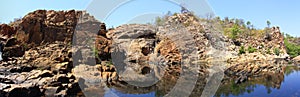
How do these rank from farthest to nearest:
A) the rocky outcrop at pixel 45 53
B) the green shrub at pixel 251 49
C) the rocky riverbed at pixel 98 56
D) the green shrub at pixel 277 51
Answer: the green shrub at pixel 277 51 → the green shrub at pixel 251 49 → the rocky riverbed at pixel 98 56 → the rocky outcrop at pixel 45 53

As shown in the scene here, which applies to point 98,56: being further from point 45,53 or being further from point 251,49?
point 251,49

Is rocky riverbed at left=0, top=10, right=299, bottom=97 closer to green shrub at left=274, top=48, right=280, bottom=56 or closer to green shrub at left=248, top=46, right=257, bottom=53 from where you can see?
green shrub at left=248, top=46, right=257, bottom=53

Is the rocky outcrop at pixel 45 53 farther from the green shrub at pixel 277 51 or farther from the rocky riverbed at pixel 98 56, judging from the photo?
the green shrub at pixel 277 51

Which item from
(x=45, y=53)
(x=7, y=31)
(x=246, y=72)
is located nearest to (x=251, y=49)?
(x=246, y=72)

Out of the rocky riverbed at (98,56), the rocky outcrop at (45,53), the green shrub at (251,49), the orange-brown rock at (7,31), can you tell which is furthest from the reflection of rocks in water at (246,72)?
the green shrub at (251,49)

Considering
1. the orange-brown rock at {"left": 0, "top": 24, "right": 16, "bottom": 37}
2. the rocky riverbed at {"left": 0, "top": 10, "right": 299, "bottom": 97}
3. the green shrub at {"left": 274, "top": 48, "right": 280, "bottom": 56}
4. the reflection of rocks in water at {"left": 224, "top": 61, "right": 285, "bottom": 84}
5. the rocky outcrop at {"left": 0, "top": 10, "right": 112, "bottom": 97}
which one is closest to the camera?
the rocky outcrop at {"left": 0, "top": 10, "right": 112, "bottom": 97}

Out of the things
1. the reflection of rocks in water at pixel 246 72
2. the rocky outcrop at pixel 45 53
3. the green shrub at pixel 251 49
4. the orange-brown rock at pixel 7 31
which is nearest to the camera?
the rocky outcrop at pixel 45 53

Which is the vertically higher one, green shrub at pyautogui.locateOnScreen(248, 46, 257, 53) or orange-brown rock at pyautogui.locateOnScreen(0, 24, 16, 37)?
orange-brown rock at pyautogui.locateOnScreen(0, 24, 16, 37)

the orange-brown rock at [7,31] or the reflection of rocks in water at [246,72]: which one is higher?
the orange-brown rock at [7,31]

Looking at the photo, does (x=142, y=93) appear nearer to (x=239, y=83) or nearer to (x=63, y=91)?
(x=63, y=91)

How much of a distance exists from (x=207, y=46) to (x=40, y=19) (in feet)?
117

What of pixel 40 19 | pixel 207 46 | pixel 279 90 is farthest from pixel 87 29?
pixel 207 46

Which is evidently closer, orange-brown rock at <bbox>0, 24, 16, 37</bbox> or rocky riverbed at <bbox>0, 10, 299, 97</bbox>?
rocky riverbed at <bbox>0, 10, 299, 97</bbox>

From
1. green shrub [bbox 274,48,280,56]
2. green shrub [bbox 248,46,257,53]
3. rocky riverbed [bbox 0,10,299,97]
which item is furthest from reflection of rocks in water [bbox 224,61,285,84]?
Result: green shrub [bbox 274,48,280,56]
